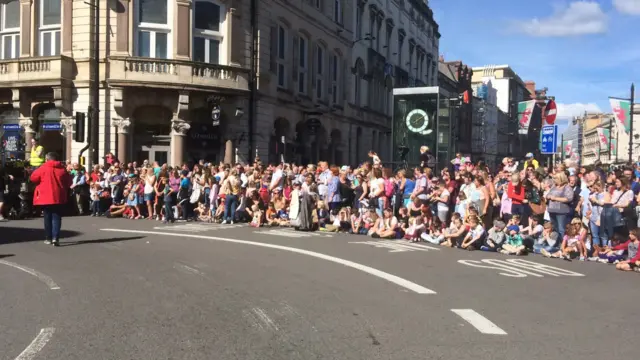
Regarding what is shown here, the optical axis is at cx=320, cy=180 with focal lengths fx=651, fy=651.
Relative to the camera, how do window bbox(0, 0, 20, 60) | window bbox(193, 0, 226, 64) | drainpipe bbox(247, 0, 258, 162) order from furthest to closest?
drainpipe bbox(247, 0, 258, 162) < window bbox(0, 0, 20, 60) < window bbox(193, 0, 226, 64)

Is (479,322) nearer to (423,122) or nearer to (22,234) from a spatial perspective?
(22,234)

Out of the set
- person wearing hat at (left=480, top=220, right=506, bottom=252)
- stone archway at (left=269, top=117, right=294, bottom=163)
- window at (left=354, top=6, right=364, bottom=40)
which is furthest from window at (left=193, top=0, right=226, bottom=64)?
person wearing hat at (left=480, top=220, right=506, bottom=252)

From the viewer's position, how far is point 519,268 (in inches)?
430

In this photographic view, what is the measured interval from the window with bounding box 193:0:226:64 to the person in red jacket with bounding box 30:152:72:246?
1584 cm

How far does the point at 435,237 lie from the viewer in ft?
47.9

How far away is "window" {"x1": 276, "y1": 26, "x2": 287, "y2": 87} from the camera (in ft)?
108

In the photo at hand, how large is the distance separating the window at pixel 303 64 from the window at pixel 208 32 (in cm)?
768

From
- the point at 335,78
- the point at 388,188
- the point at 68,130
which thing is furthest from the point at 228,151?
the point at 335,78

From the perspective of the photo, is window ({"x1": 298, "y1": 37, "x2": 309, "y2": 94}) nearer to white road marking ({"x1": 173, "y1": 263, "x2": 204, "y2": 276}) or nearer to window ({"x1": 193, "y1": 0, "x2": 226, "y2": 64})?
window ({"x1": 193, "y1": 0, "x2": 226, "y2": 64})

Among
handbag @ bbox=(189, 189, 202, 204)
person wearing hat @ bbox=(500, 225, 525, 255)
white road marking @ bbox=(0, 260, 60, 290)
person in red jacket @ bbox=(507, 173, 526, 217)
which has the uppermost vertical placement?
person in red jacket @ bbox=(507, 173, 526, 217)

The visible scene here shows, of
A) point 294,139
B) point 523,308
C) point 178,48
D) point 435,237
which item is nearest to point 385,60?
point 294,139

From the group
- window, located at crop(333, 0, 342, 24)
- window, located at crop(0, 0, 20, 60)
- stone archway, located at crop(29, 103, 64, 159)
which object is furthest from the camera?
window, located at crop(333, 0, 342, 24)

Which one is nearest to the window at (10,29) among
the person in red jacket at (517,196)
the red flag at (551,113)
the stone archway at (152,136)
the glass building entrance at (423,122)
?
the stone archway at (152,136)

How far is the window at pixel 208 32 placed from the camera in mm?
27703
